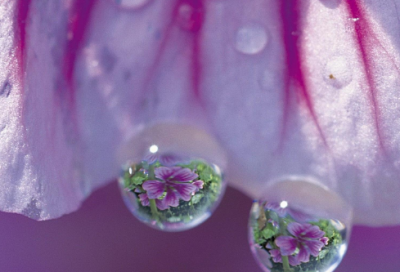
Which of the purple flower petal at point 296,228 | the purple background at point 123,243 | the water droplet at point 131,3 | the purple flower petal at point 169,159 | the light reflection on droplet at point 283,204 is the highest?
the water droplet at point 131,3

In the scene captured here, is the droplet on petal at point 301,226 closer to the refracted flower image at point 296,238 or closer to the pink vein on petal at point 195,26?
the refracted flower image at point 296,238

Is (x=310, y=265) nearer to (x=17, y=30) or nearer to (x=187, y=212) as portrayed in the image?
(x=187, y=212)

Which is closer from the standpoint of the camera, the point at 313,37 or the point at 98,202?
the point at 313,37

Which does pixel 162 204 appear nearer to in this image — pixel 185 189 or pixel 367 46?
pixel 185 189

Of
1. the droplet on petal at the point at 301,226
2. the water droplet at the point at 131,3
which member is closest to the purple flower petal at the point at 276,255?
the droplet on petal at the point at 301,226

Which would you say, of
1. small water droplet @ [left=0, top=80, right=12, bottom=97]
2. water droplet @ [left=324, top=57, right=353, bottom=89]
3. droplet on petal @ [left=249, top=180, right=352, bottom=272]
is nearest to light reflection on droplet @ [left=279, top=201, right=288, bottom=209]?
droplet on petal @ [left=249, top=180, right=352, bottom=272]

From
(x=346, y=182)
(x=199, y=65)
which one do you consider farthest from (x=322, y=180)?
(x=199, y=65)
